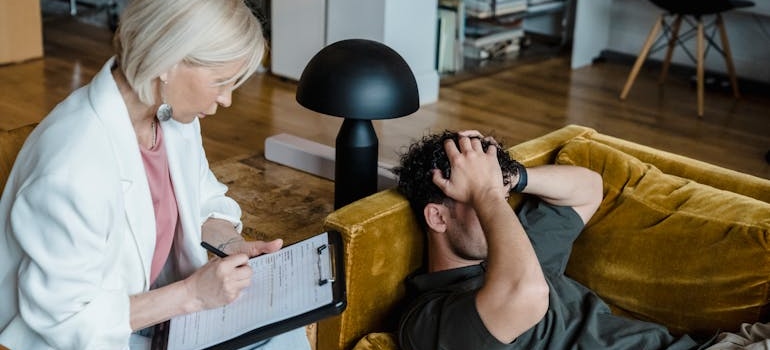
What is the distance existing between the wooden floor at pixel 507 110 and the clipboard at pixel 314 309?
7.41 ft

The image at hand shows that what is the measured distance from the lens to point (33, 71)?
530 centimetres

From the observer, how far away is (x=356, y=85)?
2.25 metres

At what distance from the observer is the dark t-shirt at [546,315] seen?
1.92m

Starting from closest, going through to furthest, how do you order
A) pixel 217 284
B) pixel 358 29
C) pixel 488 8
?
pixel 217 284 → pixel 358 29 → pixel 488 8

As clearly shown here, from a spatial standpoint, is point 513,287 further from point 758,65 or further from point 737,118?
point 758,65

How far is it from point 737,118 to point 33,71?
3726 millimetres

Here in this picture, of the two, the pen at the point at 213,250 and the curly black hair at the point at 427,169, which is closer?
the pen at the point at 213,250

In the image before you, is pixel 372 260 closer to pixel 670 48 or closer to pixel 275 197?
pixel 275 197

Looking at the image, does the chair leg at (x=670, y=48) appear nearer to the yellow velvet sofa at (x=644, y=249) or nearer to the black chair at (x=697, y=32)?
the black chair at (x=697, y=32)

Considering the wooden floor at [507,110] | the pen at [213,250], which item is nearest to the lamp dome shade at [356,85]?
the pen at [213,250]

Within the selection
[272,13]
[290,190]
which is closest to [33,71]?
[272,13]

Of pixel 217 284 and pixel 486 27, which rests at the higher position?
pixel 217 284

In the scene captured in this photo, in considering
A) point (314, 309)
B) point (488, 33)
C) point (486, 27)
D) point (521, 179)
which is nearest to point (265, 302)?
point (314, 309)

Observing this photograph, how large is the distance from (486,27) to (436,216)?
4259mm
